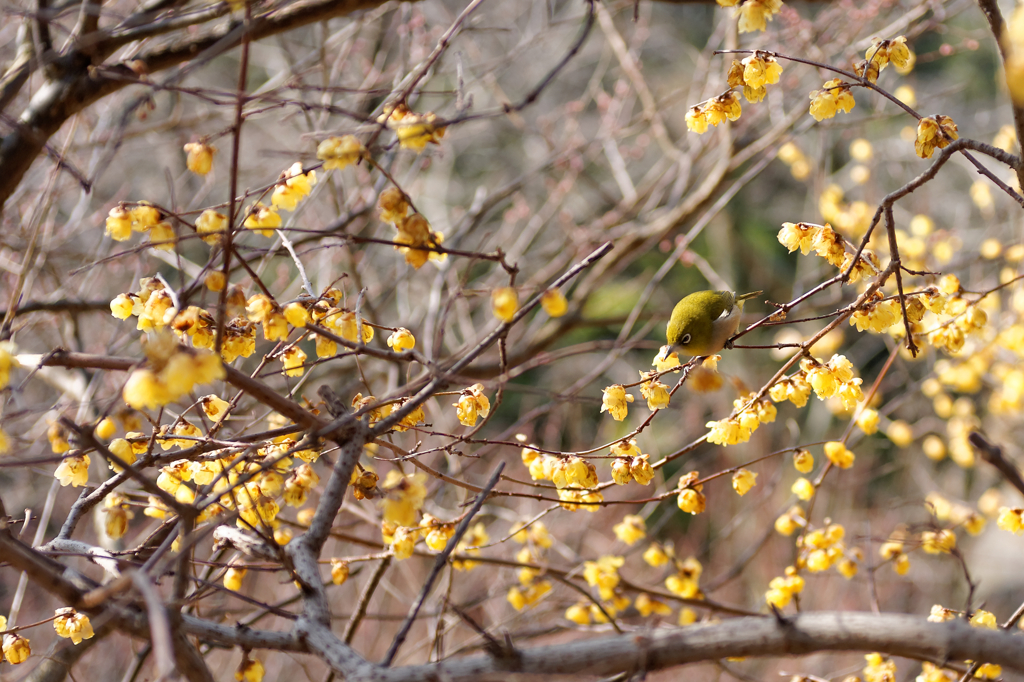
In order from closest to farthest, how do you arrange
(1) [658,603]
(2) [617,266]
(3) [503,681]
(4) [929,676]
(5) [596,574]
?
1. (3) [503,681]
2. (4) [929,676]
3. (5) [596,574]
4. (1) [658,603]
5. (2) [617,266]

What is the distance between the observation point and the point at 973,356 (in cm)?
326

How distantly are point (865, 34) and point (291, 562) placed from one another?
423cm

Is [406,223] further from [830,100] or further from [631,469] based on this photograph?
[830,100]

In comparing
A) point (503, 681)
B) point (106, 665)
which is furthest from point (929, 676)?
point (106, 665)

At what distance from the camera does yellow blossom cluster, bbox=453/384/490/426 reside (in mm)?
1489

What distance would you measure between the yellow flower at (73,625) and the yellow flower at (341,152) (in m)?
1.04

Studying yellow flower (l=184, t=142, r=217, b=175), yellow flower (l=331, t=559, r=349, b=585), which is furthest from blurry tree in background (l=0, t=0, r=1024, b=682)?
yellow flower (l=331, t=559, r=349, b=585)

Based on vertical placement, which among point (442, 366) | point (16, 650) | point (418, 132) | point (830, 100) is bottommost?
point (16, 650)

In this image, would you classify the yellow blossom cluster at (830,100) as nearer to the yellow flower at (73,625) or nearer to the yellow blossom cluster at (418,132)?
the yellow blossom cluster at (418,132)

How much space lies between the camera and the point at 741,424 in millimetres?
1545

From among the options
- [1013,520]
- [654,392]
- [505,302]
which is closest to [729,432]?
[654,392]

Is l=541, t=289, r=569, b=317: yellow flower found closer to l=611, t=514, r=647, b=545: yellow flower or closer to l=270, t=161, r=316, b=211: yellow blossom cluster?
l=270, t=161, r=316, b=211: yellow blossom cluster

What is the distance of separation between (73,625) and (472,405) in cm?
90

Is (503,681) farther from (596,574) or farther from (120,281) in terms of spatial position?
(120,281)
